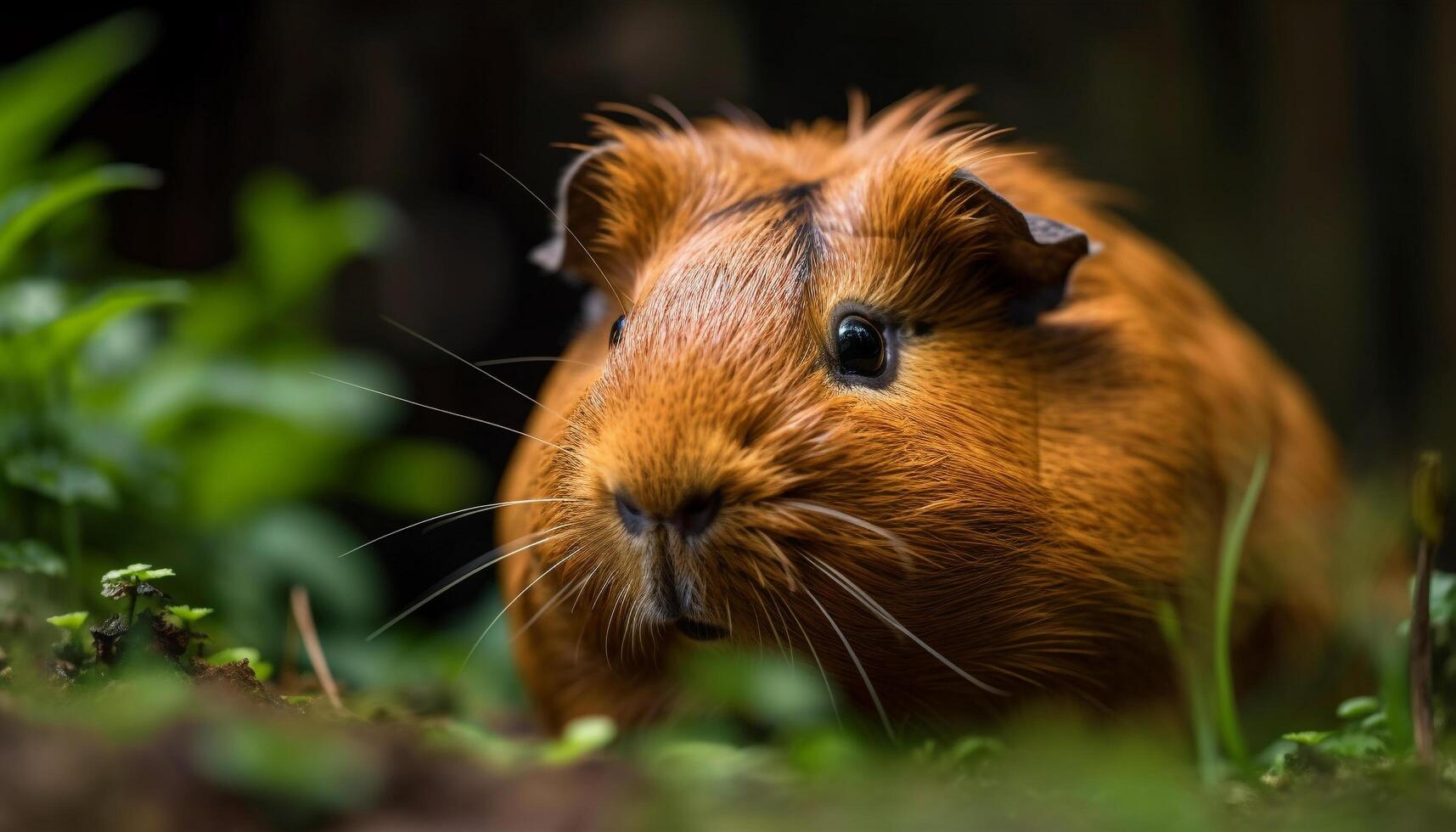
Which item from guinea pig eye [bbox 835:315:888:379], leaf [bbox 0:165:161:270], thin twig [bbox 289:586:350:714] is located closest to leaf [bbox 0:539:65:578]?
thin twig [bbox 289:586:350:714]

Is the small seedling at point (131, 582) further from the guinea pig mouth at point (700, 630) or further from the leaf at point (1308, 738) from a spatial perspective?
the leaf at point (1308, 738)

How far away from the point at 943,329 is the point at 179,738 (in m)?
1.90

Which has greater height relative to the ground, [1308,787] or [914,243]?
[914,243]

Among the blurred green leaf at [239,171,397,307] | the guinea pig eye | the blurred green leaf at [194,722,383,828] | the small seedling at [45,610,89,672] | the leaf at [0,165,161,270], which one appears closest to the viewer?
the blurred green leaf at [194,722,383,828]

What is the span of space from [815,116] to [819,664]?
4.12 metres

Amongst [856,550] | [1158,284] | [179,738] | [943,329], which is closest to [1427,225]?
[1158,284]

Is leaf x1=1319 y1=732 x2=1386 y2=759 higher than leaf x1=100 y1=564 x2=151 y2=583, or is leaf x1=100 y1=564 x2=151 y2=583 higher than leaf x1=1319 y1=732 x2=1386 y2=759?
leaf x1=100 y1=564 x2=151 y2=583

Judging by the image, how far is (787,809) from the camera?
188 centimetres

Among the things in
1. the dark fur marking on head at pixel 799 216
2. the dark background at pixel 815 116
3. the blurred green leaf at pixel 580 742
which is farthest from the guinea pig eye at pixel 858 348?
the dark background at pixel 815 116

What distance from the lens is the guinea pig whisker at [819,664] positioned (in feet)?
8.35

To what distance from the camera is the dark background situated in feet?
18.2

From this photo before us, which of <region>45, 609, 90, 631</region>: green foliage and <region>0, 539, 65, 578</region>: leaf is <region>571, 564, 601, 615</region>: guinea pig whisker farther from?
<region>0, 539, 65, 578</region>: leaf

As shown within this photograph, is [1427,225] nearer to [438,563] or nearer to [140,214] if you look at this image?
[438,563]

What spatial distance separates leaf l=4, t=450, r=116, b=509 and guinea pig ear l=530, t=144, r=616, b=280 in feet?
4.53
